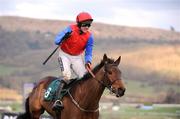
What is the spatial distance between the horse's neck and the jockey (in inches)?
20.5

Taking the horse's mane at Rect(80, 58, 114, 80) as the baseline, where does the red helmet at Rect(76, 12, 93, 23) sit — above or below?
above

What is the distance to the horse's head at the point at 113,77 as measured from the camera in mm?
15102

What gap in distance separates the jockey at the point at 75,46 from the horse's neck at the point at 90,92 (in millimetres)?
521

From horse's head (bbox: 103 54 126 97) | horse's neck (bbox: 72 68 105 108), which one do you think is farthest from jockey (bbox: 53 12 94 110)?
horse's head (bbox: 103 54 126 97)

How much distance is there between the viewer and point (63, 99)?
16.7 meters

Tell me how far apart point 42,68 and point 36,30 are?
3483 centimetres

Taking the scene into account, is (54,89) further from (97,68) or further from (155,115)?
(155,115)

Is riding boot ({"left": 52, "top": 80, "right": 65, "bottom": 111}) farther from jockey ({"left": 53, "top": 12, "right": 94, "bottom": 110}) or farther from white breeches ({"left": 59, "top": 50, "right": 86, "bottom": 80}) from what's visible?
white breeches ({"left": 59, "top": 50, "right": 86, "bottom": 80})

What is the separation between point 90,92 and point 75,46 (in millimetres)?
1388

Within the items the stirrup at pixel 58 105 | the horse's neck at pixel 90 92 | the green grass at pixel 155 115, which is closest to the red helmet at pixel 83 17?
the horse's neck at pixel 90 92

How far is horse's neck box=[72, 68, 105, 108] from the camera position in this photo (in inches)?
632

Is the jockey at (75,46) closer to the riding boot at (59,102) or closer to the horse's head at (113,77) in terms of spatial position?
the riding boot at (59,102)

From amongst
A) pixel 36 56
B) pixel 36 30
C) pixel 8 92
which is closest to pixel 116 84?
pixel 8 92

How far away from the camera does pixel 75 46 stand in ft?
56.1
